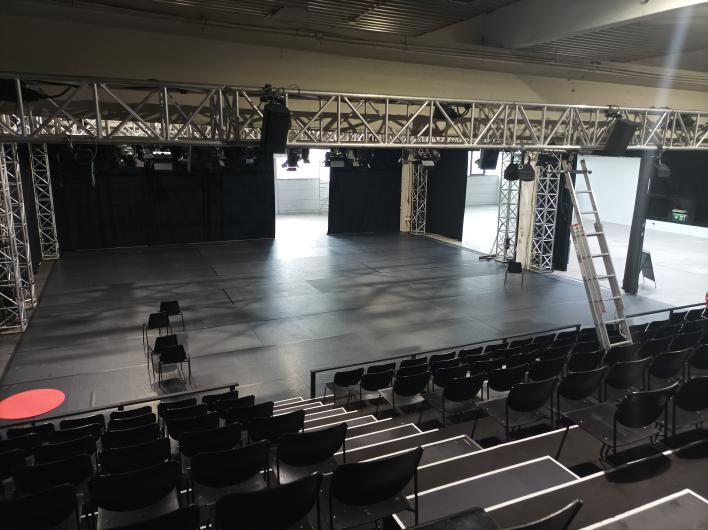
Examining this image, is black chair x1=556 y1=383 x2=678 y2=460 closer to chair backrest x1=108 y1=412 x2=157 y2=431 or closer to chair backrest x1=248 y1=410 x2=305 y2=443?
chair backrest x1=248 y1=410 x2=305 y2=443

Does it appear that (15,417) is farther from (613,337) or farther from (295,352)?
(613,337)

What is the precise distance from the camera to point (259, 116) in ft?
27.9

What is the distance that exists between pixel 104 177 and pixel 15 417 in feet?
45.5

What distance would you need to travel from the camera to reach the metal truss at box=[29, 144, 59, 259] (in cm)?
1716

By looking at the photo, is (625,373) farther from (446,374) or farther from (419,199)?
(419,199)

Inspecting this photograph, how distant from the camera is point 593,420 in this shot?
4.91m

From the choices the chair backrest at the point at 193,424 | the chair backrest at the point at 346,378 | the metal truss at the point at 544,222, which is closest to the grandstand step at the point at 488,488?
the chair backrest at the point at 193,424

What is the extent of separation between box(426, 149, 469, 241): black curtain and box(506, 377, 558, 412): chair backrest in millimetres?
16566

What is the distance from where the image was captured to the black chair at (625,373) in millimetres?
5883

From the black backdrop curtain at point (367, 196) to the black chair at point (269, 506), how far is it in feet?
66.6

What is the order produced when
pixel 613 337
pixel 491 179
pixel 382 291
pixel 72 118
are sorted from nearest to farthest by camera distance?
pixel 72 118 → pixel 613 337 → pixel 382 291 → pixel 491 179

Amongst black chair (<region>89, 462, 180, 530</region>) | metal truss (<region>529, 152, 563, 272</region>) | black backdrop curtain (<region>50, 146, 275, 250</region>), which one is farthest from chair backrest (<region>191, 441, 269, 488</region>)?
black backdrop curtain (<region>50, 146, 275, 250</region>)

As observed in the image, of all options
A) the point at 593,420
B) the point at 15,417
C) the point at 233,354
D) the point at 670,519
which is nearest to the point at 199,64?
the point at 233,354

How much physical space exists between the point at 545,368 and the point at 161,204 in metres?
17.6
